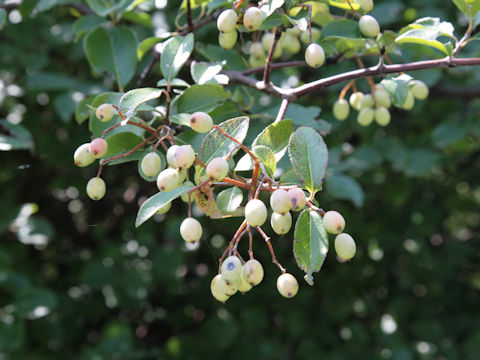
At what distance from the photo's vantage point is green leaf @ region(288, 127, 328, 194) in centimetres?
71

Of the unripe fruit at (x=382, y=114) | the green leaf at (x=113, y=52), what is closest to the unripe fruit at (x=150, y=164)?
the green leaf at (x=113, y=52)

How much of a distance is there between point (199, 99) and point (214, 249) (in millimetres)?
1613

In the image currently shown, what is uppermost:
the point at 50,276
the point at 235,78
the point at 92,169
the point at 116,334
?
the point at 235,78

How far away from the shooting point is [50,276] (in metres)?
2.46

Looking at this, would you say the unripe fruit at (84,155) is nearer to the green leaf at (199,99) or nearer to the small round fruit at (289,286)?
the green leaf at (199,99)

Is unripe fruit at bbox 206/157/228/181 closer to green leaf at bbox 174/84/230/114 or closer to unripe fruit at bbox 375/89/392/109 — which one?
green leaf at bbox 174/84/230/114

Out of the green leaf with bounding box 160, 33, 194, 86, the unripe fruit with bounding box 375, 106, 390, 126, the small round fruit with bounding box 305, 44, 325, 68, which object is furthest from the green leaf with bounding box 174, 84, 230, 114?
the unripe fruit with bounding box 375, 106, 390, 126

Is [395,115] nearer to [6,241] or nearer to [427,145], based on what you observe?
[427,145]

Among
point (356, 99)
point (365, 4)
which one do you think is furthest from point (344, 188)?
point (365, 4)

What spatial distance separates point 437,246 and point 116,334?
1653mm

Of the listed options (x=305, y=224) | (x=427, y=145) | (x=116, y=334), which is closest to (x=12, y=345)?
(x=116, y=334)

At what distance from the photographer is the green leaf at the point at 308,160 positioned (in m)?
0.71

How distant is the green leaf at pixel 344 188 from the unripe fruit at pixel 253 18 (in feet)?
3.27

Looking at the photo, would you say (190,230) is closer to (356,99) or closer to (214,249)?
(356,99)
